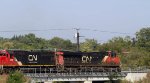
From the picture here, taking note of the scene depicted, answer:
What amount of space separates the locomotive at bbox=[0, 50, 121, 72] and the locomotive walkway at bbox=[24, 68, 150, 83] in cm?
258

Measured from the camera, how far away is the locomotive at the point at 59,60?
61.1 m

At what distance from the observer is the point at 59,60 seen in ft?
217

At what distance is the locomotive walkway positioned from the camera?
5872 cm

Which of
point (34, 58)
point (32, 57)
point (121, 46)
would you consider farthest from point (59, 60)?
point (121, 46)

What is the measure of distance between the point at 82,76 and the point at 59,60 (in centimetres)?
489

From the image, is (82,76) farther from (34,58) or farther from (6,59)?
(6,59)

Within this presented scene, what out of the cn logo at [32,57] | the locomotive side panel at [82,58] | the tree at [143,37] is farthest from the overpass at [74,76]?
the tree at [143,37]

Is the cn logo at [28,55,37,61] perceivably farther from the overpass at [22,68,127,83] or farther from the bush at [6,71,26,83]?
the bush at [6,71,26,83]

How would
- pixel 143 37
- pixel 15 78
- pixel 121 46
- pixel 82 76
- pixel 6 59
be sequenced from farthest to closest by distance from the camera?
1. pixel 143 37
2. pixel 121 46
3. pixel 82 76
4. pixel 6 59
5. pixel 15 78

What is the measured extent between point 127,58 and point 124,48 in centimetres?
1596

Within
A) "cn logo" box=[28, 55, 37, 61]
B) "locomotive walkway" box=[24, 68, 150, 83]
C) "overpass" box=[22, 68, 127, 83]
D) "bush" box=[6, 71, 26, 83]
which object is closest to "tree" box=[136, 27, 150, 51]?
"locomotive walkway" box=[24, 68, 150, 83]

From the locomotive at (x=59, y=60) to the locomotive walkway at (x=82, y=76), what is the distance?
2575 millimetres

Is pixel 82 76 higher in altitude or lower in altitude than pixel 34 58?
lower

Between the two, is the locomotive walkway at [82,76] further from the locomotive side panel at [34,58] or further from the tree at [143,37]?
the tree at [143,37]
